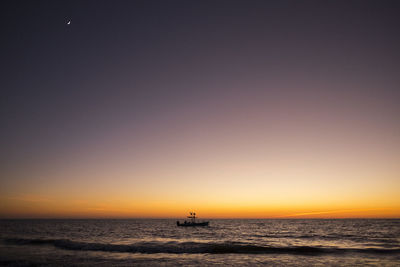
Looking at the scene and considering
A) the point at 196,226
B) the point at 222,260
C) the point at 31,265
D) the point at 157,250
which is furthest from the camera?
the point at 196,226

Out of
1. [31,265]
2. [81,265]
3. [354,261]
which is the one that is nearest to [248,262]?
[354,261]

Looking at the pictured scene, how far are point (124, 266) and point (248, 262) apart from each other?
434 inches

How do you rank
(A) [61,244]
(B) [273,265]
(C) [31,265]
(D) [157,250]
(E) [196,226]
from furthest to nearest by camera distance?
(E) [196,226], (A) [61,244], (D) [157,250], (B) [273,265], (C) [31,265]

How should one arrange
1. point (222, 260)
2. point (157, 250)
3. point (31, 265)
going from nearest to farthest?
1. point (31, 265)
2. point (222, 260)
3. point (157, 250)

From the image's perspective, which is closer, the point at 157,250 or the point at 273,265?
the point at 273,265

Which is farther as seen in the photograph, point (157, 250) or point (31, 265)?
point (157, 250)

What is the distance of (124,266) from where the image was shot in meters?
23.0

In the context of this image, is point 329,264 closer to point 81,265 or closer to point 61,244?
point 81,265

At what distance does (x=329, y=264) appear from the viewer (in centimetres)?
2503

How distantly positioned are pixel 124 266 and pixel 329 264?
58.8 ft

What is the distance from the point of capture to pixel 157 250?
3403cm

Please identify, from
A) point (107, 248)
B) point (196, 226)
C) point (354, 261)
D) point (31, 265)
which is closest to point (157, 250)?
point (107, 248)

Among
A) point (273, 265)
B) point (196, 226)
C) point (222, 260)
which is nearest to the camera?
point (273, 265)

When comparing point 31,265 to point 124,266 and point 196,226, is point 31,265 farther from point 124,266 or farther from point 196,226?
point 196,226
